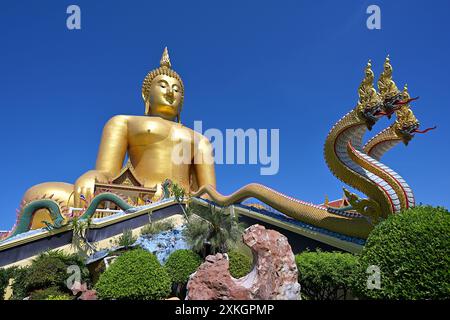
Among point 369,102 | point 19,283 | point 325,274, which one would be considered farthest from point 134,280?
point 369,102

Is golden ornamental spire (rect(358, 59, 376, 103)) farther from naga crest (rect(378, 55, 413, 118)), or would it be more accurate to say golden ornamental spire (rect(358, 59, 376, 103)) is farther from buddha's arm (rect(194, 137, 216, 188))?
buddha's arm (rect(194, 137, 216, 188))

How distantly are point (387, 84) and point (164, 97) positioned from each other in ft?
50.1

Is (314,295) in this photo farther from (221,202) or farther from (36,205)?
(36,205)

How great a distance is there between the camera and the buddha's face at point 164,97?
73.6 ft

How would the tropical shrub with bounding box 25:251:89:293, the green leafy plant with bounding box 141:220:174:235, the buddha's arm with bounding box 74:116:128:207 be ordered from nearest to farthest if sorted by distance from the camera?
the tropical shrub with bounding box 25:251:89:293, the green leafy plant with bounding box 141:220:174:235, the buddha's arm with bounding box 74:116:128:207

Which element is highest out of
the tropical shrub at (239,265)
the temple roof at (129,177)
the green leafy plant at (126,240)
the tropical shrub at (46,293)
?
the temple roof at (129,177)

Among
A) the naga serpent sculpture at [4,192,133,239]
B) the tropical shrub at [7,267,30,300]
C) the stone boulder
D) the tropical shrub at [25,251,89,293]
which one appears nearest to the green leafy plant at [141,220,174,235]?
the naga serpent sculpture at [4,192,133,239]

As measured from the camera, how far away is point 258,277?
642 cm

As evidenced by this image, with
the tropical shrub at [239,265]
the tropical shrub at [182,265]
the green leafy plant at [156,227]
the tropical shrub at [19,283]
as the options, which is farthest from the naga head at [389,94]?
the tropical shrub at [19,283]

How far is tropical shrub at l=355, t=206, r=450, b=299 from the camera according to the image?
5.58 meters

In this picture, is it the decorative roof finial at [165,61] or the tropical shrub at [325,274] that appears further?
the decorative roof finial at [165,61]

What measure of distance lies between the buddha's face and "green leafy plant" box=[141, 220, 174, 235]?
9385mm

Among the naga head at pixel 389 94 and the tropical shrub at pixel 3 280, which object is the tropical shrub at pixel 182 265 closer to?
the tropical shrub at pixel 3 280
